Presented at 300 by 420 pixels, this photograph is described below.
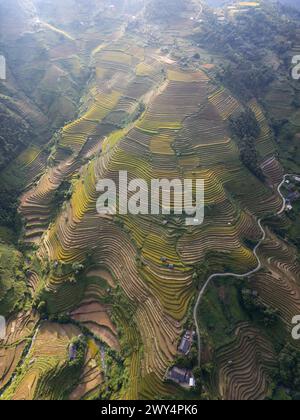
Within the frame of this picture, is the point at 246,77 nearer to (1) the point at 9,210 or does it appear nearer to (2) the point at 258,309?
(2) the point at 258,309

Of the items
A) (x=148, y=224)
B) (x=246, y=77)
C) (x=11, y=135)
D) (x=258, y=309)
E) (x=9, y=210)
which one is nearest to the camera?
(x=258, y=309)

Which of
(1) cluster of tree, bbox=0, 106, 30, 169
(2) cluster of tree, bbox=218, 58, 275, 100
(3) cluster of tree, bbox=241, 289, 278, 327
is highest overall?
(2) cluster of tree, bbox=218, 58, 275, 100

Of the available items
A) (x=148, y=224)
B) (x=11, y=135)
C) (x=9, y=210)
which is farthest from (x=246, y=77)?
(x=9, y=210)

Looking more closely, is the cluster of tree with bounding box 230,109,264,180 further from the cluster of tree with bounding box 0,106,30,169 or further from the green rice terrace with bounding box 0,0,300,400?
the cluster of tree with bounding box 0,106,30,169

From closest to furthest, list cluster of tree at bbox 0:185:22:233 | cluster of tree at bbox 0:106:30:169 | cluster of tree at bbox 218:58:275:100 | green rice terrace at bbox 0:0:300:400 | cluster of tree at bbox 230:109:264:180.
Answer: green rice terrace at bbox 0:0:300:400, cluster of tree at bbox 0:185:22:233, cluster of tree at bbox 230:109:264:180, cluster of tree at bbox 0:106:30:169, cluster of tree at bbox 218:58:275:100

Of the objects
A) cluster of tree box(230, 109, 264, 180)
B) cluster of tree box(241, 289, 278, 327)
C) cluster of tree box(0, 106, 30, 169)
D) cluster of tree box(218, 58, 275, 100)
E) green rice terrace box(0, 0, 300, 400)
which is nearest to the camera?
green rice terrace box(0, 0, 300, 400)

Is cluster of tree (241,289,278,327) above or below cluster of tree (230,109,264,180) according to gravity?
below

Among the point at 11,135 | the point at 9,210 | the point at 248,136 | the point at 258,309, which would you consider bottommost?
the point at 258,309

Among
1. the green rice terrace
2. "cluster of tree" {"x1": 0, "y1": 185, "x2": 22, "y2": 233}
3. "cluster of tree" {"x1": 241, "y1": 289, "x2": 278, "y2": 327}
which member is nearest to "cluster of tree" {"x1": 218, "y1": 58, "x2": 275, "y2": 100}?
the green rice terrace

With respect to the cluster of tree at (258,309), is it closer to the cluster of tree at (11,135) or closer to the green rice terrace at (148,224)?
the green rice terrace at (148,224)

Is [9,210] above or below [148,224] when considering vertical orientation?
below
